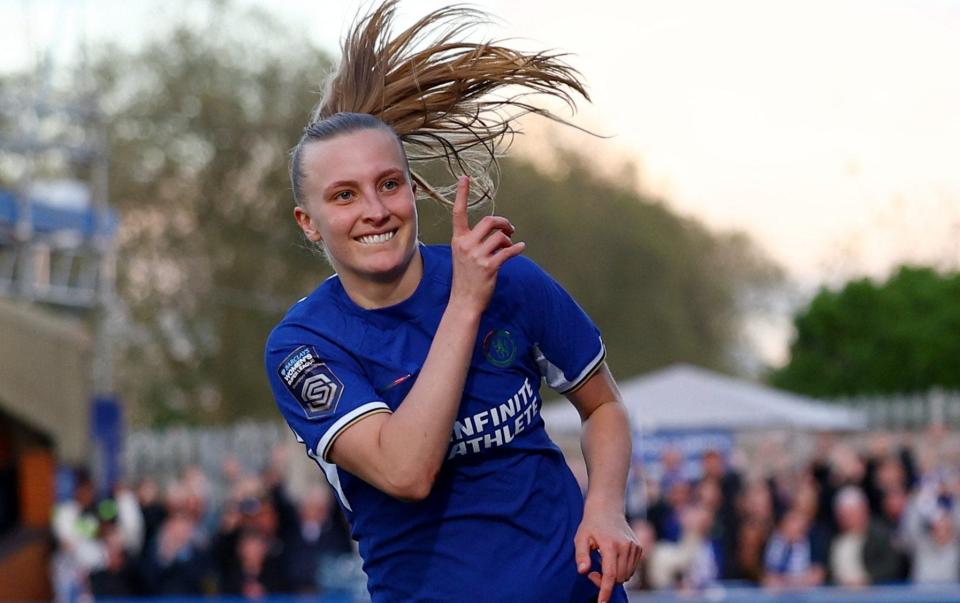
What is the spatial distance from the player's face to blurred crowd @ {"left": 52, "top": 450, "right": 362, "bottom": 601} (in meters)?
11.2

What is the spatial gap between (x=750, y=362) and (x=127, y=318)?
71.6 feet

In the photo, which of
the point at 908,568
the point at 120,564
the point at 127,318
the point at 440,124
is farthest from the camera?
the point at 127,318

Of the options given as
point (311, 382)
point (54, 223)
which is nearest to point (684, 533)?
point (311, 382)

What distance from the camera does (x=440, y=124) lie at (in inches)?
160

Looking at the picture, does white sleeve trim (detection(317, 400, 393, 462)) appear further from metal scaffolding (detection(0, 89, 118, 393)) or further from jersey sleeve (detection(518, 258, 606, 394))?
metal scaffolding (detection(0, 89, 118, 393))

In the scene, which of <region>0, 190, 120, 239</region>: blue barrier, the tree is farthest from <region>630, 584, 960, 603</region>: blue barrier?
the tree

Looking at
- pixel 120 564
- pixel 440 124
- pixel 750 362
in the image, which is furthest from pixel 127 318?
pixel 440 124

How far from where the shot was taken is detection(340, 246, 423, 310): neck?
11.8 feet

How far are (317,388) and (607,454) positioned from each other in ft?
A: 2.25

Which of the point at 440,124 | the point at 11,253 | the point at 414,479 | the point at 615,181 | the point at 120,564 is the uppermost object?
the point at 615,181

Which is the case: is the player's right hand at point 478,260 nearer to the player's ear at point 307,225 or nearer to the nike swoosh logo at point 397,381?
the nike swoosh logo at point 397,381

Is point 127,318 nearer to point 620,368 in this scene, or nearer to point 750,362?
point 620,368

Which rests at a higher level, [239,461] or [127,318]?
[127,318]

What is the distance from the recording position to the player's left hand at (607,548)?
3441mm
